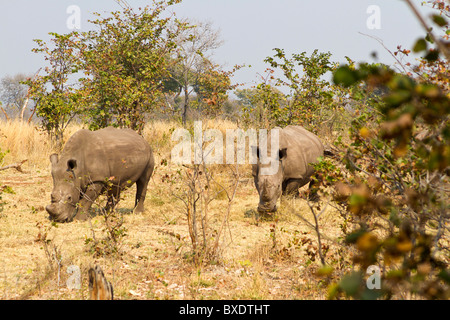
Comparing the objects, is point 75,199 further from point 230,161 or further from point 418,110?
point 418,110

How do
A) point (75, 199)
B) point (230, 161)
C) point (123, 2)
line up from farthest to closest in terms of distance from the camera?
point (123, 2) < point (230, 161) < point (75, 199)

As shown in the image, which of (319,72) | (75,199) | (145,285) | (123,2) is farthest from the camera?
(123,2)

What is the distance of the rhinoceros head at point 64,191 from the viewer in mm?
8141

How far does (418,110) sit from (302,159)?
25.6 ft

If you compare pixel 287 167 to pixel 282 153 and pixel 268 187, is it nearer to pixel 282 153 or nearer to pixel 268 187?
pixel 282 153

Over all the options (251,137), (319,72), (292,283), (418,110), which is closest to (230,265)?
(292,283)

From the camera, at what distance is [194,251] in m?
6.17

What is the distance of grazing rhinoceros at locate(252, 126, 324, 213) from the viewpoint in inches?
332

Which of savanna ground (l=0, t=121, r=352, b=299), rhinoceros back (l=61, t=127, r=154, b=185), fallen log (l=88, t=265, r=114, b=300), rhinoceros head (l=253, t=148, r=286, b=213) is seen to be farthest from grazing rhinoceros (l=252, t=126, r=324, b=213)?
fallen log (l=88, t=265, r=114, b=300)

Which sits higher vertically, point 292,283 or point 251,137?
point 251,137

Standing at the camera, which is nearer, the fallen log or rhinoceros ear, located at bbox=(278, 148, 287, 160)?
the fallen log

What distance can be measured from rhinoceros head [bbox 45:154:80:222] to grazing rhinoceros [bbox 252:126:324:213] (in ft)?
10.3

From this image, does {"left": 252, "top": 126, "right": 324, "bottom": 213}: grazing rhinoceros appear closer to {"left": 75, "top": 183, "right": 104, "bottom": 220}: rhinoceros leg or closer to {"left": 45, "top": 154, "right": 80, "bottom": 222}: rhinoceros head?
{"left": 75, "top": 183, "right": 104, "bottom": 220}: rhinoceros leg

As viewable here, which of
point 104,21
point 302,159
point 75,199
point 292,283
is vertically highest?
point 104,21
